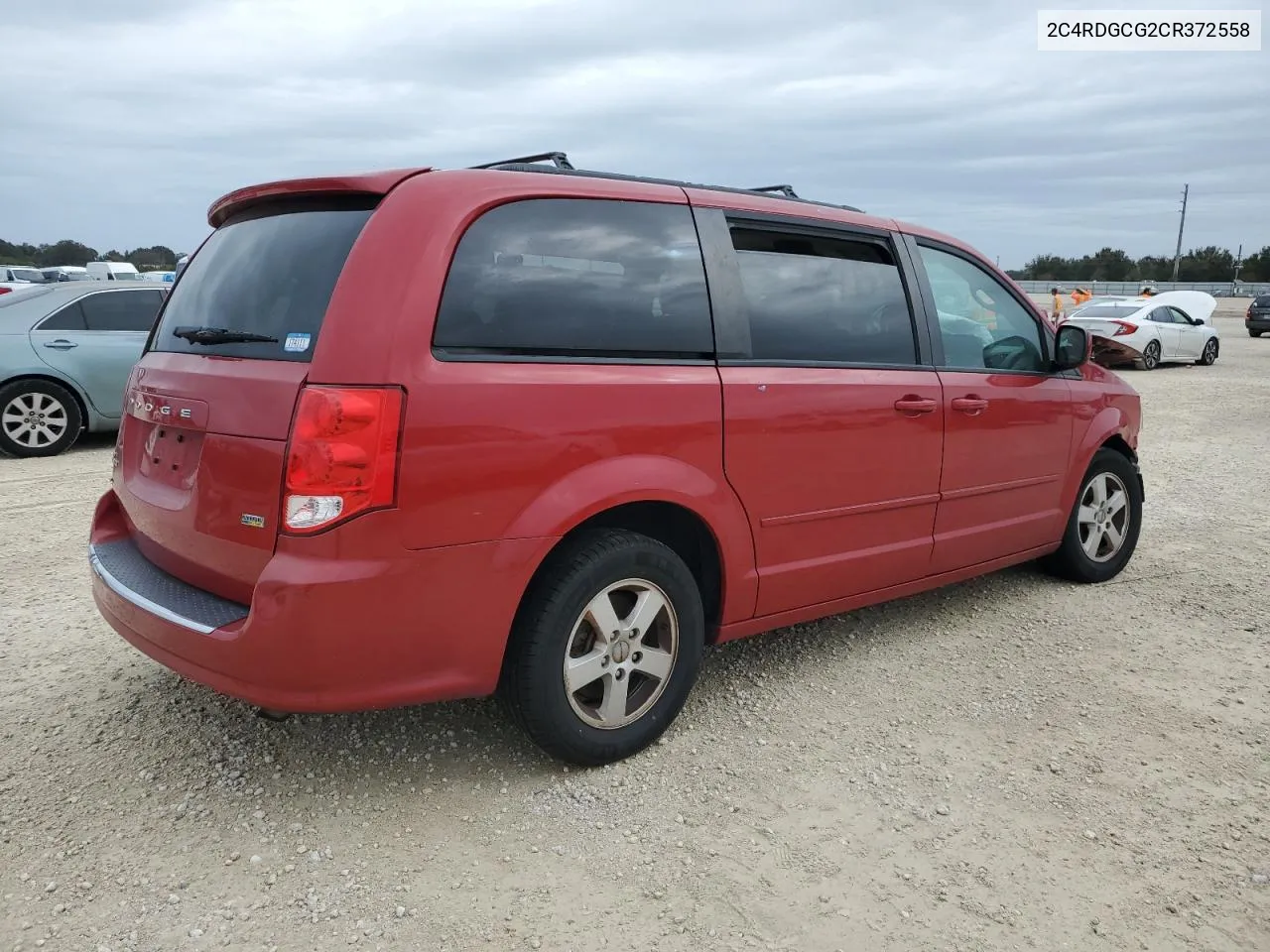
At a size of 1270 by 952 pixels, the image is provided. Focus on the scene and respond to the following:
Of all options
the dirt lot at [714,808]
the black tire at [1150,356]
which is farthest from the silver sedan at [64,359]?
the black tire at [1150,356]

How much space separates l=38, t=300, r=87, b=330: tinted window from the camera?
8477 mm

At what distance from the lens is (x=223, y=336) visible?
2842 mm

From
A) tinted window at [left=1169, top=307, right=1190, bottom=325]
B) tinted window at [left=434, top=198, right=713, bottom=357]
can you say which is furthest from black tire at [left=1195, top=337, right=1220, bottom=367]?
tinted window at [left=434, top=198, right=713, bottom=357]

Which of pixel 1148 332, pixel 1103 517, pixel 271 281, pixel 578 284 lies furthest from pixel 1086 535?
pixel 1148 332

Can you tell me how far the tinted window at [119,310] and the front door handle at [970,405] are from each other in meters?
7.42

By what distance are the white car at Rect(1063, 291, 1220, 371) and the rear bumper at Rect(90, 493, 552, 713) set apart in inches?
739

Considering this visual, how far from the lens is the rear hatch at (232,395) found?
2.58m

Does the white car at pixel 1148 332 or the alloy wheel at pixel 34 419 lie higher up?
the white car at pixel 1148 332

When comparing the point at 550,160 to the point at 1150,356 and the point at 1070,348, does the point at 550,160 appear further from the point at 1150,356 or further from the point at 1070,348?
the point at 1150,356

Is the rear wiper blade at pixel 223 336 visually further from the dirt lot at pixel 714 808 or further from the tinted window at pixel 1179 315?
the tinted window at pixel 1179 315

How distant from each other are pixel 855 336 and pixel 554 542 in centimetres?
159

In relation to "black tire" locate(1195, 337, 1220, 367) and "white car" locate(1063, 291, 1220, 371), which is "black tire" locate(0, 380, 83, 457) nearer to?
"white car" locate(1063, 291, 1220, 371)

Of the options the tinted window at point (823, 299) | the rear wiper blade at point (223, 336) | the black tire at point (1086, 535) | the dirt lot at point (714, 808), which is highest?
the tinted window at point (823, 299)

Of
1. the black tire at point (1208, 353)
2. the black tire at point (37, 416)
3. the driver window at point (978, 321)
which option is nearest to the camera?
the driver window at point (978, 321)
